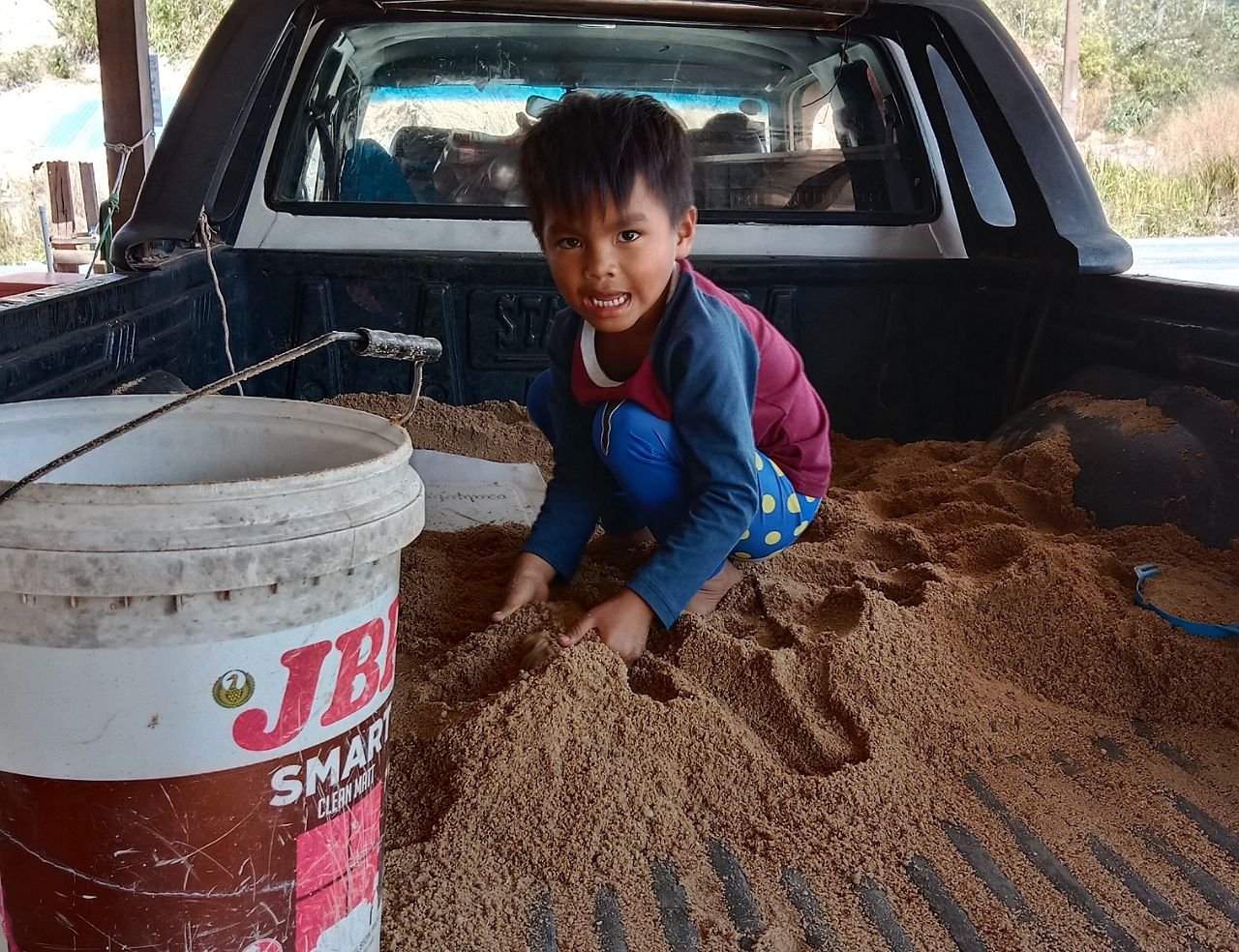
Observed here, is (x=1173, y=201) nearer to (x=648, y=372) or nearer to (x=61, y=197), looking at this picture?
(x=61, y=197)

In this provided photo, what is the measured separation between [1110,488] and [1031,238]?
675 millimetres

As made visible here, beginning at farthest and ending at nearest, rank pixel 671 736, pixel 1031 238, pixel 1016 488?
pixel 1031 238 → pixel 1016 488 → pixel 671 736

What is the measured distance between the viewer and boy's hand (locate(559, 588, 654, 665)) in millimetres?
1597

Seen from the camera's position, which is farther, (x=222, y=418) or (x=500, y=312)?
(x=500, y=312)

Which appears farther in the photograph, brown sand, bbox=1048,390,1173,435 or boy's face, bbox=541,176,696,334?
brown sand, bbox=1048,390,1173,435

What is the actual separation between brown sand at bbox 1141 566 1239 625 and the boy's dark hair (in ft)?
3.23

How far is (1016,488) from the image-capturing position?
2162 millimetres

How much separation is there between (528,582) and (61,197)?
6.85 metres

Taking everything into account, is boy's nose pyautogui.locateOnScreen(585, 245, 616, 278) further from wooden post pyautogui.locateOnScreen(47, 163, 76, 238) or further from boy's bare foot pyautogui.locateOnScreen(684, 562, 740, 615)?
wooden post pyautogui.locateOnScreen(47, 163, 76, 238)

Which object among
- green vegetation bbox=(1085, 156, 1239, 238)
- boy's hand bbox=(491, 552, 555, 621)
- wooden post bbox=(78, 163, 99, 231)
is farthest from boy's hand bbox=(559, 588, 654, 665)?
green vegetation bbox=(1085, 156, 1239, 238)

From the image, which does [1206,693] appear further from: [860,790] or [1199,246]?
[1199,246]

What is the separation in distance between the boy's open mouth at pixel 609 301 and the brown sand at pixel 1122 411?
1.06 m

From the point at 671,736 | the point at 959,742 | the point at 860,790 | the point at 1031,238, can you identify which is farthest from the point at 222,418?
the point at 1031,238

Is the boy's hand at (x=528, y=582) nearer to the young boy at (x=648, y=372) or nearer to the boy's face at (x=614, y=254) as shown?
the young boy at (x=648, y=372)
